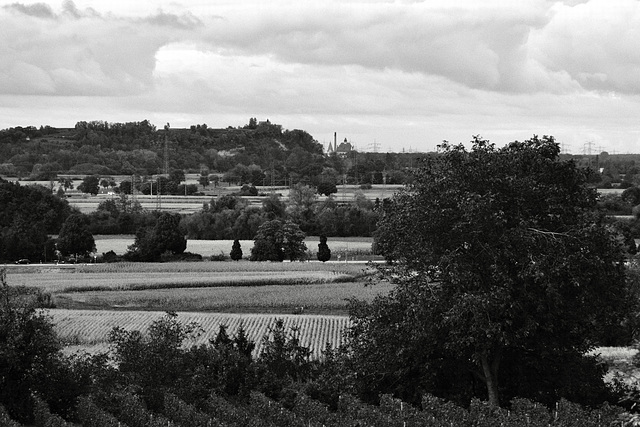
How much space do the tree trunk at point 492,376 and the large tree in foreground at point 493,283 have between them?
0.05 metres

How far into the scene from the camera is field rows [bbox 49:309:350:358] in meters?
50.5

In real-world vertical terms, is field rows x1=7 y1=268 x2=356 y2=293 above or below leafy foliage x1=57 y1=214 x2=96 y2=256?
below

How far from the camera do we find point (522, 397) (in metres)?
35.5

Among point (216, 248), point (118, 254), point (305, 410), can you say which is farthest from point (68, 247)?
point (305, 410)

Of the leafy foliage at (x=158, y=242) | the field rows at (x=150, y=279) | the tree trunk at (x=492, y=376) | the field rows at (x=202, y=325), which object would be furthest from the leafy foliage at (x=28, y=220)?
the tree trunk at (x=492, y=376)

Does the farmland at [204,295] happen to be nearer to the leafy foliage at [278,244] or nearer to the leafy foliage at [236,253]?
the leafy foliage at [236,253]

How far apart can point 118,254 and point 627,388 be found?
77194mm

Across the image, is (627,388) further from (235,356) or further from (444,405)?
(235,356)

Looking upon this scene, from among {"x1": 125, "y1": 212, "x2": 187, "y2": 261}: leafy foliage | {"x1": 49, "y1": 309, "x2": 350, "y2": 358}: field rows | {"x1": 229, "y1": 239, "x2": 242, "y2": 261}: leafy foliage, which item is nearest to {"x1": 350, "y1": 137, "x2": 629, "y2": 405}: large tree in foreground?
{"x1": 49, "y1": 309, "x2": 350, "y2": 358}: field rows

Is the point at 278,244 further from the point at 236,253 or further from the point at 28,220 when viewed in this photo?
the point at 28,220

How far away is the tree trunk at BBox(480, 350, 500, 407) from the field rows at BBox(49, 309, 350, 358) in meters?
12.6

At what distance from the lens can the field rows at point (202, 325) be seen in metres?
50.5

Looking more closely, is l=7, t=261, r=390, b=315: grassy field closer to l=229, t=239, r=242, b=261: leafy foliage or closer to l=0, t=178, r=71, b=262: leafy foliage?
l=229, t=239, r=242, b=261: leafy foliage

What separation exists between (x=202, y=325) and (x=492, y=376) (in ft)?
79.0
